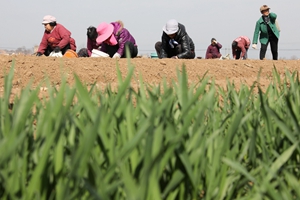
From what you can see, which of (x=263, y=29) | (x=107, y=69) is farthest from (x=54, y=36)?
(x=263, y=29)

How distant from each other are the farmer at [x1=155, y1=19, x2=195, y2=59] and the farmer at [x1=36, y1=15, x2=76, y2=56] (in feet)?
5.01

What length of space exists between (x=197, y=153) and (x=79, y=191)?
24 centimetres

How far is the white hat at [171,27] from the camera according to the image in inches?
293

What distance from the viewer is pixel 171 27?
751 cm

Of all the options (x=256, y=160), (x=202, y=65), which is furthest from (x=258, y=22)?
(x=256, y=160)

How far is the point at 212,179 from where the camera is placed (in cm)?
104

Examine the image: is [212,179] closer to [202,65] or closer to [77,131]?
[77,131]

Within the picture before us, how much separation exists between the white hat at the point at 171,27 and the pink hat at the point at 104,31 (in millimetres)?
780

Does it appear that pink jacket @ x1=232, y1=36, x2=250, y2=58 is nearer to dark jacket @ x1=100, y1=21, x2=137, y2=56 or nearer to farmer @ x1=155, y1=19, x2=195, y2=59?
farmer @ x1=155, y1=19, x2=195, y2=59

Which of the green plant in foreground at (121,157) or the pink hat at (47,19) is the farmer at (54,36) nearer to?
the pink hat at (47,19)

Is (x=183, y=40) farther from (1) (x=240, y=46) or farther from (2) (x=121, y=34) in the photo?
(1) (x=240, y=46)

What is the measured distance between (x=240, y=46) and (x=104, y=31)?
659 cm

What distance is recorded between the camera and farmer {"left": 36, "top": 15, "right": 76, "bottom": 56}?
27.0ft

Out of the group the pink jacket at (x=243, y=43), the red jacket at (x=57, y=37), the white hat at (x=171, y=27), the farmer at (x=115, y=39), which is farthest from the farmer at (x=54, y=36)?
the pink jacket at (x=243, y=43)
